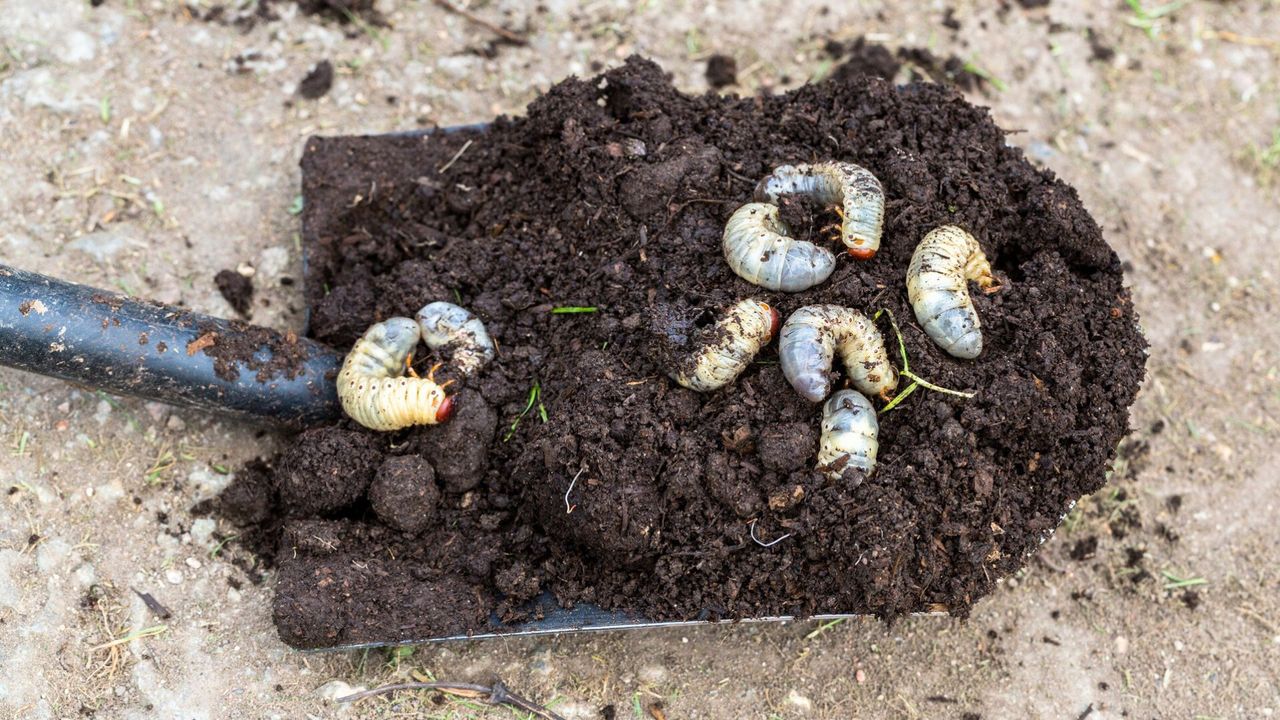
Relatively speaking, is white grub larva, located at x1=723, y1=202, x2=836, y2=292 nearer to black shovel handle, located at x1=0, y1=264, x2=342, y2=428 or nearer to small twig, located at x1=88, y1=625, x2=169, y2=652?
black shovel handle, located at x1=0, y1=264, x2=342, y2=428

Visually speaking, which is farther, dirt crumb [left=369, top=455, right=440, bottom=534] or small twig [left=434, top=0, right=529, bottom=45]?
small twig [left=434, top=0, right=529, bottom=45]

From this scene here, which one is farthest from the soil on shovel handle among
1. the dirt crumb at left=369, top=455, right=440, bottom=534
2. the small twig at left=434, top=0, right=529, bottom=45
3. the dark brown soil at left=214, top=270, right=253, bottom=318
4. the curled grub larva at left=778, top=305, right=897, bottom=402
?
the small twig at left=434, top=0, right=529, bottom=45

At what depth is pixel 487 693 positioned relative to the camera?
430 cm

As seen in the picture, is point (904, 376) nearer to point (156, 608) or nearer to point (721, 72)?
point (721, 72)

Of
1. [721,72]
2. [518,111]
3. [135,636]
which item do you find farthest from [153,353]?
[721,72]

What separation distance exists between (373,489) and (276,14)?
3.09m

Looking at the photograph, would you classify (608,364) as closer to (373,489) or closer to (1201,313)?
(373,489)

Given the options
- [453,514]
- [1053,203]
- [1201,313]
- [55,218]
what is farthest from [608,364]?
[1201,313]

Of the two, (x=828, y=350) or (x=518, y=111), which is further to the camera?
(x=518, y=111)

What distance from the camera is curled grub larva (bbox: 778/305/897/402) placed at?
3.82m

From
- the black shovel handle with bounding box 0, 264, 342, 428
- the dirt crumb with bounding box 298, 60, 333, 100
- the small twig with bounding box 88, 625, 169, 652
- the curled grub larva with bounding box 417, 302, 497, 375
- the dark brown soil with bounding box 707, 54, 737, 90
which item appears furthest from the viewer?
the dark brown soil with bounding box 707, 54, 737, 90

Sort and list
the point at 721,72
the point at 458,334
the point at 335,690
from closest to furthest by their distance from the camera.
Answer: the point at 335,690 → the point at 458,334 → the point at 721,72

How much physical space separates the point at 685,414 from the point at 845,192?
1096 millimetres

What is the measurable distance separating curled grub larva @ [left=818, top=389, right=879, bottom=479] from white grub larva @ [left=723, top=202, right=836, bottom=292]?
1.62ft
